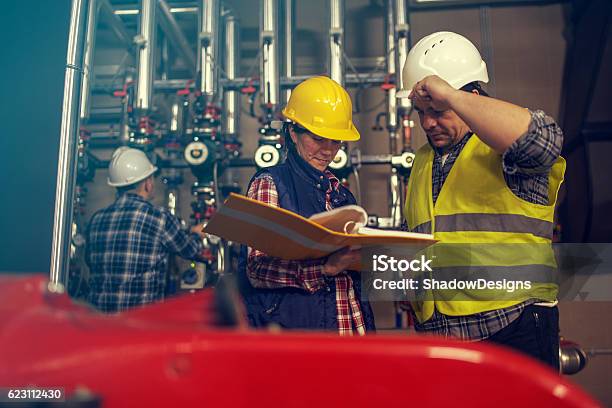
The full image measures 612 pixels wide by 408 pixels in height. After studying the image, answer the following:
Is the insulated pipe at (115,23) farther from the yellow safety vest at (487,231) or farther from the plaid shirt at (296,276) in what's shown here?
the yellow safety vest at (487,231)

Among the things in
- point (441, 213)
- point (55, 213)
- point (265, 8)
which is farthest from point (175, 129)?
point (441, 213)

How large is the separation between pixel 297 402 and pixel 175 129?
3529mm

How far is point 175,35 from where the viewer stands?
4172 millimetres

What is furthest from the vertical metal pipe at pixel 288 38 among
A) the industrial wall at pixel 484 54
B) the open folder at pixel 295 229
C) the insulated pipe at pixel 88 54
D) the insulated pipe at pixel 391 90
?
the open folder at pixel 295 229

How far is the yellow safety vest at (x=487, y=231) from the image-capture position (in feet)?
4.91

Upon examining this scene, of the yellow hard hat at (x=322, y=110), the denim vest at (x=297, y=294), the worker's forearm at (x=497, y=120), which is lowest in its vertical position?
the denim vest at (x=297, y=294)

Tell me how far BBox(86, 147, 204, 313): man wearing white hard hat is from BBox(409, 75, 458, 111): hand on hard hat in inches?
78.8

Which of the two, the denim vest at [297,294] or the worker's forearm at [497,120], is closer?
the worker's forearm at [497,120]

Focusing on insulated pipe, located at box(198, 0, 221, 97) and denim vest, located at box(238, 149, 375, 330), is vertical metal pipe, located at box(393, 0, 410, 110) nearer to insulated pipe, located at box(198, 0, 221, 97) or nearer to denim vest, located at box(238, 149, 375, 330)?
insulated pipe, located at box(198, 0, 221, 97)

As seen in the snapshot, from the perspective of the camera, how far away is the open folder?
124 cm

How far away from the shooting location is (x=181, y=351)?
52 cm

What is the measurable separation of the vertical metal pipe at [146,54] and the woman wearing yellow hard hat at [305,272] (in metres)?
1.90

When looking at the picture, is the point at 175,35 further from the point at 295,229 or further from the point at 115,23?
the point at 295,229

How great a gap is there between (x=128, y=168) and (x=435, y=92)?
2.46 meters
